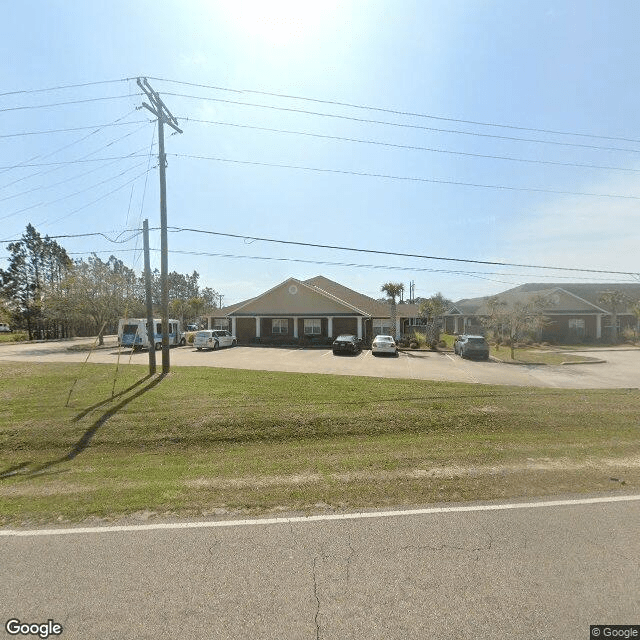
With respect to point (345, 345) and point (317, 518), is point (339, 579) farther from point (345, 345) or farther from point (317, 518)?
point (345, 345)

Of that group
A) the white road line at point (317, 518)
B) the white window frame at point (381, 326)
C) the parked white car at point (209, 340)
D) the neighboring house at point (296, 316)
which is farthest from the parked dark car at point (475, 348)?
the white road line at point (317, 518)

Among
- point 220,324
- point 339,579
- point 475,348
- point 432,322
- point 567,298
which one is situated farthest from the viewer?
point 220,324

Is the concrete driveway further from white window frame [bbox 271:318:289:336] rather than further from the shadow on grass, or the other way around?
white window frame [bbox 271:318:289:336]

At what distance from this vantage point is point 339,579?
3096mm

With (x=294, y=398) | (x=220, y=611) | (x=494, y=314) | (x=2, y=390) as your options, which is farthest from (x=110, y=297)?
(x=220, y=611)

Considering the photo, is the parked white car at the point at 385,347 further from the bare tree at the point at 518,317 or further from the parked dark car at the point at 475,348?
the bare tree at the point at 518,317

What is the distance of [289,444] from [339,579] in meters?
4.41

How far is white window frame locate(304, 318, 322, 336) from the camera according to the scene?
32.3 meters

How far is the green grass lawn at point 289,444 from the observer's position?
4879mm

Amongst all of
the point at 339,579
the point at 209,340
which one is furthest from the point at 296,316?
the point at 339,579

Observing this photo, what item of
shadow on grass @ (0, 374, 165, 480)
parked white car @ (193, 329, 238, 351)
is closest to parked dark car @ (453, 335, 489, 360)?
parked white car @ (193, 329, 238, 351)

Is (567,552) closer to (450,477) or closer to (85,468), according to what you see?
(450,477)

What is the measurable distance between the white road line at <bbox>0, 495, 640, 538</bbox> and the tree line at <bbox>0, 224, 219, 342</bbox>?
1777 centimetres

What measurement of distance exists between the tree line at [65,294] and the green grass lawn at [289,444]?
12566mm
